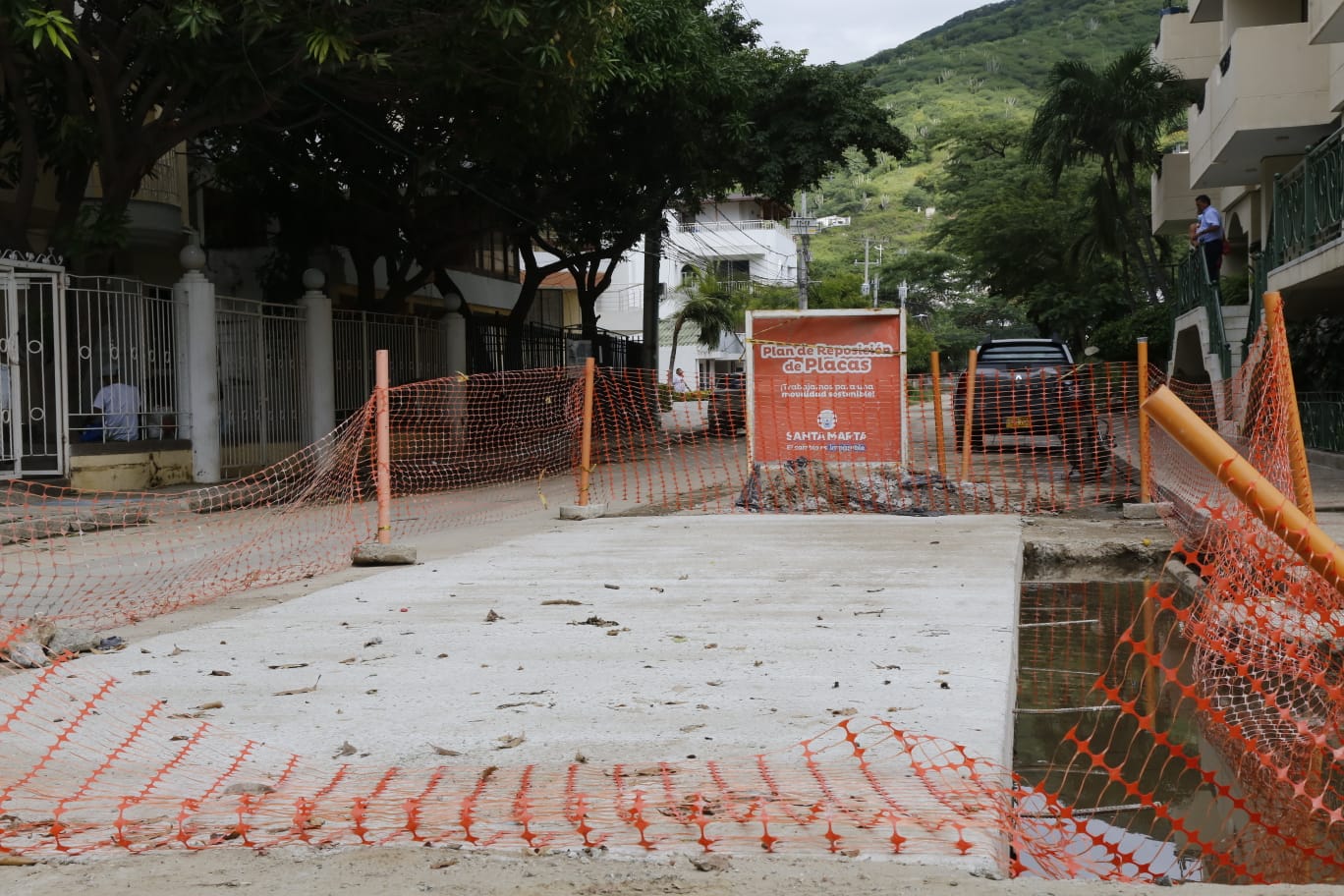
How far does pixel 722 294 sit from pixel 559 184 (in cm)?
3086

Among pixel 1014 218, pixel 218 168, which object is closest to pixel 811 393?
pixel 218 168

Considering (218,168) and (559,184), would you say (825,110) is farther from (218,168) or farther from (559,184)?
(218,168)

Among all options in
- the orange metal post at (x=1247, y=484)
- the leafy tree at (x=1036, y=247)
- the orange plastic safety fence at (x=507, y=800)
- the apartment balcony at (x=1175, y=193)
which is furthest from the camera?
the leafy tree at (x=1036, y=247)

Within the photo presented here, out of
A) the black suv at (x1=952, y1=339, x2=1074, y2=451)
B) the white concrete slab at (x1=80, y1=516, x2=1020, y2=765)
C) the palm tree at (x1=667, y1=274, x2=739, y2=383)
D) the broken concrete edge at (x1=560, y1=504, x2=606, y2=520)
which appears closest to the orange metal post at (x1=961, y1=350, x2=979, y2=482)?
the black suv at (x1=952, y1=339, x2=1074, y2=451)

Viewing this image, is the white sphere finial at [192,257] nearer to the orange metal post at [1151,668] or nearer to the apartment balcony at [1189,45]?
the orange metal post at [1151,668]

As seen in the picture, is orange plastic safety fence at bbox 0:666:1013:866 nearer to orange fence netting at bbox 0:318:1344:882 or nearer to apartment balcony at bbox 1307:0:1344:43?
orange fence netting at bbox 0:318:1344:882

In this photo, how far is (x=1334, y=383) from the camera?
57.1ft

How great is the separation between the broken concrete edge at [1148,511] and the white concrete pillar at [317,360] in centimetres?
1170

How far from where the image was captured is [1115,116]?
30.3 meters

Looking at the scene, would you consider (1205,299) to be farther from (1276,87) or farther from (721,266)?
(721,266)

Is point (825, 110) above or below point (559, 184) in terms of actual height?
above

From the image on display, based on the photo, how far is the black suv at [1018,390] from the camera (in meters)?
16.8

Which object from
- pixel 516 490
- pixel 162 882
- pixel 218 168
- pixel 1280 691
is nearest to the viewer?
pixel 162 882

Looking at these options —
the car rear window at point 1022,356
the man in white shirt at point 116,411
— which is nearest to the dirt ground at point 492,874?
the man in white shirt at point 116,411
